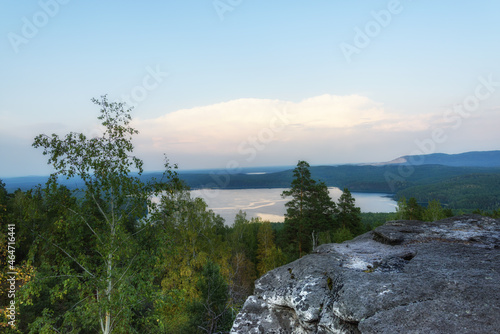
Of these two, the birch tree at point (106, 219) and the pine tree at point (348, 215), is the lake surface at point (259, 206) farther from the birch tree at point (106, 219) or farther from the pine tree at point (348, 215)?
the birch tree at point (106, 219)

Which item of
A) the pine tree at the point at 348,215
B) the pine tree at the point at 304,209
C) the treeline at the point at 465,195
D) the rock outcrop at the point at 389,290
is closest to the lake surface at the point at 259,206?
the pine tree at the point at 348,215

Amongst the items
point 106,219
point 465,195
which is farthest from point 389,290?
point 465,195

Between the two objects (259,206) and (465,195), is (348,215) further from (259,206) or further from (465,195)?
(465,195)

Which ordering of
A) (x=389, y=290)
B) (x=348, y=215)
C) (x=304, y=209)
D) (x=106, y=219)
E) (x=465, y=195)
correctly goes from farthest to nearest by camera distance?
(x=465, y=195) → (x=348, y=215) → (x=304, y=209) → (x=106, y=219) → (x=389, y=290)

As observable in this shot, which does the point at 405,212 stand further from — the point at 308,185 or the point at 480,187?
the point at 480,187

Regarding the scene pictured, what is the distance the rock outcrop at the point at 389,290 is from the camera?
8.51 feet

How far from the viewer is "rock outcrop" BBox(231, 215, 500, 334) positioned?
102 inches

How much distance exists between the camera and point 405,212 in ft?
139

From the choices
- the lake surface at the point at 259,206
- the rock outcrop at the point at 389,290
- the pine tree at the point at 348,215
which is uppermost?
the rock outcrop at the point at 389,290

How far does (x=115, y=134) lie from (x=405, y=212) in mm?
46577

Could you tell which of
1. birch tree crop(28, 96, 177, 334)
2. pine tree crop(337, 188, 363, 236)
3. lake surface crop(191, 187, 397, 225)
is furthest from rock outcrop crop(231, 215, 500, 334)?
lake surface crop(191, 187, 397, 225)

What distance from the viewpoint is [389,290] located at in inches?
123

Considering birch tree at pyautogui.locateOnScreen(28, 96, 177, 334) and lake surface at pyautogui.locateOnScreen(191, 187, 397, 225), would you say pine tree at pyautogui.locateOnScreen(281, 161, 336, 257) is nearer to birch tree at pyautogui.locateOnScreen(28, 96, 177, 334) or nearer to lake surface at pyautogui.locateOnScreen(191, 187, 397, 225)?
birch tree at pyautogui.locateOnScreen(28, 96, 177, 334)

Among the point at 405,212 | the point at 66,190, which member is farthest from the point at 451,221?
the point at 405,212
